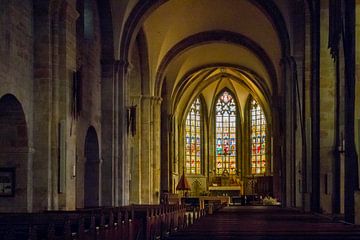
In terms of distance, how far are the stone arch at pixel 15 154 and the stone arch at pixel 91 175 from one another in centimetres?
608

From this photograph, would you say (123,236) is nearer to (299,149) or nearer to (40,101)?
(40,101)

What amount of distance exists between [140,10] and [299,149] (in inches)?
279

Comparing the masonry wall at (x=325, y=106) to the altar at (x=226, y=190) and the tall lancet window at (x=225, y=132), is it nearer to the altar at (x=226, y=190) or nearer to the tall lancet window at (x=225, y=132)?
the altar at (x=226, y=190)

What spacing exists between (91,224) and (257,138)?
3791 cm

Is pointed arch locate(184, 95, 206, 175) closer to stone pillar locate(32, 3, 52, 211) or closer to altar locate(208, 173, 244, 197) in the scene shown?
altar locate(208, 173, 244, 197)

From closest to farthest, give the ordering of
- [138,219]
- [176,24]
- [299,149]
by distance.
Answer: [138,219], [299,149], [176,24]

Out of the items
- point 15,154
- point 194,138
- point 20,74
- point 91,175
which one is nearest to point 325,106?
point 20,74

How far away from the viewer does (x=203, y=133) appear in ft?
152

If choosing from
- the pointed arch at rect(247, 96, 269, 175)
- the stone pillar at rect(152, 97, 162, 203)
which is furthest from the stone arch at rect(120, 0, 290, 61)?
the pointed arch at rect(247, 96, 269, 175)

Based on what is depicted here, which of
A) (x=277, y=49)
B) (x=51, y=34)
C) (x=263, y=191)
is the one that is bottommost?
(x=263, y=191)

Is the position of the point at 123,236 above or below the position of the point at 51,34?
below

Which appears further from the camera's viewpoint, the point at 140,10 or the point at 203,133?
the point at 203,133

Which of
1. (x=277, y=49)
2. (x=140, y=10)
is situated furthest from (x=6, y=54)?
(x=277, y=49)

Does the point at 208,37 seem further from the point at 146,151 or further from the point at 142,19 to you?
the point at 142,19
